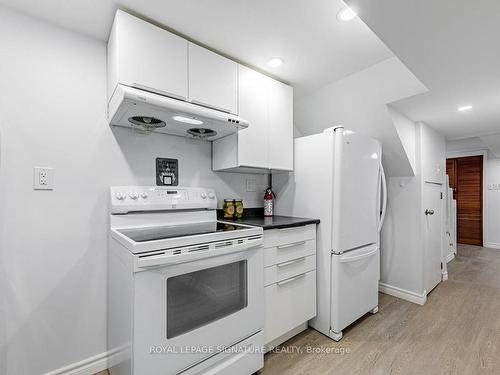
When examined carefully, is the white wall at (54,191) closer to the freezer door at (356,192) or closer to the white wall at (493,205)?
the freezer door at (356,192)

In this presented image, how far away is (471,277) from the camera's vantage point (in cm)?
316

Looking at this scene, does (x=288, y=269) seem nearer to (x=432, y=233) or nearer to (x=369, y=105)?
(x=369, y=105)

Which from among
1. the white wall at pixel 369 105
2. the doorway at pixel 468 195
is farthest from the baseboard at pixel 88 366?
the doorway at pixel 468 195

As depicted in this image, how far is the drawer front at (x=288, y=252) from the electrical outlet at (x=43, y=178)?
135 cm

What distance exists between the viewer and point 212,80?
164 cm

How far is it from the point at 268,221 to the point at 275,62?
122cm

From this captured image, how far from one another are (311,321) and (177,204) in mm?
1431

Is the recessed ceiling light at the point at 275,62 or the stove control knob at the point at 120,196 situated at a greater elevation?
the recessed ceiling light at the point at 275,62

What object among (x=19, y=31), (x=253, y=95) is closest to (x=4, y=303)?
(x=19, y=31)

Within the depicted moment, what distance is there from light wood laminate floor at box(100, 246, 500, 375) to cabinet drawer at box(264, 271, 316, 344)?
179mm

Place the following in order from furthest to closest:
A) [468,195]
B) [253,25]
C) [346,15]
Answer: [468,195] < [253,25] < [346,15]

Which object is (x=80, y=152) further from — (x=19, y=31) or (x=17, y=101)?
(x=19, y=31)

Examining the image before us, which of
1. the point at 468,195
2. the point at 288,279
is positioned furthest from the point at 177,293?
the point at 468,195

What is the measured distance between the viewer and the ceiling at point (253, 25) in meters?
1.30
